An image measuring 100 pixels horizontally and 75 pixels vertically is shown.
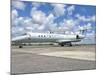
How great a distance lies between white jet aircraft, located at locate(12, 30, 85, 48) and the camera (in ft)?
8.54

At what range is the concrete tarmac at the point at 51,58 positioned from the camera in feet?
8.43

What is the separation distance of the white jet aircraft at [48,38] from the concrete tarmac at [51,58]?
74 millimetres

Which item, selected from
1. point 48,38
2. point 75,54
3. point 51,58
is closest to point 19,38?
point 48,38

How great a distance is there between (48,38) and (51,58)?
0.87 ft

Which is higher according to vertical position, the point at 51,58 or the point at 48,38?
the point at 48,38

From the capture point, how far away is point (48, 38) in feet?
8.90

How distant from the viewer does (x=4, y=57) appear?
2494mm

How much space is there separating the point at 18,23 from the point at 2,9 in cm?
25

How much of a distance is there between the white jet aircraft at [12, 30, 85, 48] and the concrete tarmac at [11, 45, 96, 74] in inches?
2.9

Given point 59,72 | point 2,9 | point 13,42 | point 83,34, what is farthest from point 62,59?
point 2,9

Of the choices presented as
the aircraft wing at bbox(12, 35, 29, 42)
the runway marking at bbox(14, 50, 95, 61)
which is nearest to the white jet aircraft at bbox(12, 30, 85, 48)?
the aircraft wing at bbox(12, 35, 29, 42)

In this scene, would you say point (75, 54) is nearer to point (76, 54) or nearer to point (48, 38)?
point (76, 54)

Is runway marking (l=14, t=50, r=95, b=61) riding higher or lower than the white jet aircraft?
lower

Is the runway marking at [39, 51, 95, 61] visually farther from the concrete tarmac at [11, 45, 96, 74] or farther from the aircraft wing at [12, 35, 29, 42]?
the aircraft wing at [12, 35, 29, 42]
